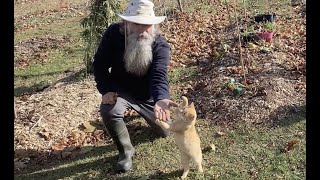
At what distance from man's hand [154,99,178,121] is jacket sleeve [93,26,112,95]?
0.68 meters

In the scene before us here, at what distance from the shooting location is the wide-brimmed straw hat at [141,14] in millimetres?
3568

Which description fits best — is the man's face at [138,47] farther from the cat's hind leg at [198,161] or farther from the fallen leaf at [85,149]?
the fallen leaf at [85,149]

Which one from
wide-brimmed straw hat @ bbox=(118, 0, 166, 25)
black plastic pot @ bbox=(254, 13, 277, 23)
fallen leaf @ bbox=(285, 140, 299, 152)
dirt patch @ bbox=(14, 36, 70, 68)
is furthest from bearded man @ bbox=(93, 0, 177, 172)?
dirt patch @ bbox=(14, 36, 70, 68)

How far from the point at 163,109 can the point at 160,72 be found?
Answer: 0.46m

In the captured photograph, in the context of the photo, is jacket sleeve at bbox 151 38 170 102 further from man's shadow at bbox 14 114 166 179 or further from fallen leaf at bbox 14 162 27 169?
fallen leaf at bbox 14 162 27 169

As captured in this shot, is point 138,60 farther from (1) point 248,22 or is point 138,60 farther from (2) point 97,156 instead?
(1) point 248,22

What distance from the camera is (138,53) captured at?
3.81m

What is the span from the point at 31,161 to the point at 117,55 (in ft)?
4.88

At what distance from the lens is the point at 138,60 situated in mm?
3855

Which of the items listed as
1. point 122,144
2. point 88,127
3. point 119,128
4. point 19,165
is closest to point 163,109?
point 119,128

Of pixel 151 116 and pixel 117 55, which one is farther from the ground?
pixel 117 55

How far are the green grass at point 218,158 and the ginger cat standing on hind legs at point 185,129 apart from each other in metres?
0.30
